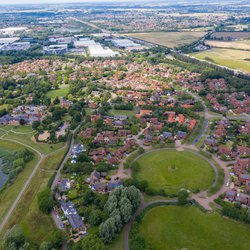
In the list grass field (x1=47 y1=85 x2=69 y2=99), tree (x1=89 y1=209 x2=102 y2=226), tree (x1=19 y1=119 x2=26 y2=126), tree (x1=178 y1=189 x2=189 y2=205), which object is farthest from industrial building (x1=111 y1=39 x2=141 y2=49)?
tree (x1=89 y1=209 x2=102 y2=226)

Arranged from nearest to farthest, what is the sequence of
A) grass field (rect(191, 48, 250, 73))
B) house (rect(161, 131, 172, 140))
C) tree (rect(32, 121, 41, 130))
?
house (rect(161, 131, 172, 140)) < tree (rect(32, 121, 41, 130)) < grass field (rect(191, 48, 250, 73))

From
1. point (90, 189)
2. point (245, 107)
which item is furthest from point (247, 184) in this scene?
point (245, 107)

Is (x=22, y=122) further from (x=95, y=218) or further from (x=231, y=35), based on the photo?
(x=231, y=35)

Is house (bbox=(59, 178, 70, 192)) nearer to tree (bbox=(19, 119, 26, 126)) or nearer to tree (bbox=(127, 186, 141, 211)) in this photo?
tree (bbox=(127, 186, 141, 211))

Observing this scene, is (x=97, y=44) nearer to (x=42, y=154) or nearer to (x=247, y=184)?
(x=42, y=154)

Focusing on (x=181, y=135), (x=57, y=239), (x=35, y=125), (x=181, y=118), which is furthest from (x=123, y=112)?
(x=57, y=239)

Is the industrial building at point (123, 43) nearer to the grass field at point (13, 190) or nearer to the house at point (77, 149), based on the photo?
the house at point (77, 149)
